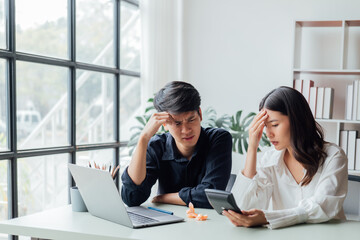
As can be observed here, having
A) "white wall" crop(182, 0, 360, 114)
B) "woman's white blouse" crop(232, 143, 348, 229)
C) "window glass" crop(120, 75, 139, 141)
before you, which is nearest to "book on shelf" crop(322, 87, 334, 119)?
"white wall" crop(182, 0, 360, 114)

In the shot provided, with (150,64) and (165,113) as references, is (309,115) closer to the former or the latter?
(165,113)

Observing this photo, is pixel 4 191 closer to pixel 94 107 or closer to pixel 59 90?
pixel 59 90

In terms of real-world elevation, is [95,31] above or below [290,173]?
above

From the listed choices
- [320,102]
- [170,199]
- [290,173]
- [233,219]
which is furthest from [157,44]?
[233,219]

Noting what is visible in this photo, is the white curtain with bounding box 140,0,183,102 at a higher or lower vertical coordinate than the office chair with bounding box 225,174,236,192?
higher

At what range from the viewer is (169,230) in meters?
1.57

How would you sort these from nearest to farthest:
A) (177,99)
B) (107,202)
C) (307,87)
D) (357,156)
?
(107,202), (177,99), (357,156), (307,87)

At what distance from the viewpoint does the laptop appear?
5.33ft

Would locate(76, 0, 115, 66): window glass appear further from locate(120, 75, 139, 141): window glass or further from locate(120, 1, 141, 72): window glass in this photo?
locate(120, 75, 139, 141): window glass

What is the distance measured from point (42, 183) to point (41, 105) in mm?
599

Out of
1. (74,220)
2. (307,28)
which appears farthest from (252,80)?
(74,220)

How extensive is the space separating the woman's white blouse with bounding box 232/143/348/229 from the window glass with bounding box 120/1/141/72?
2493 mm

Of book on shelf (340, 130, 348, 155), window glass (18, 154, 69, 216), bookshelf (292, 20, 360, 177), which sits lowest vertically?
window glass (18, 154, 69, 216)

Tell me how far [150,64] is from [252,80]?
3.24 feet
